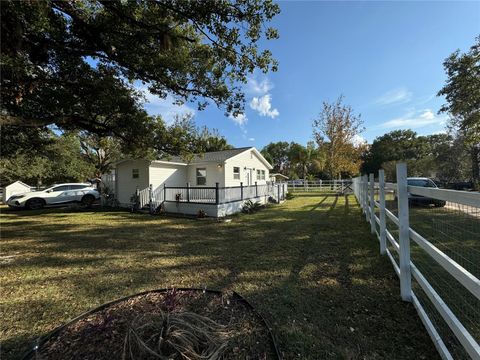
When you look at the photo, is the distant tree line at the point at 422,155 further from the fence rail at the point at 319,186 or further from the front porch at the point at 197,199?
the front porch at the point at 197,199

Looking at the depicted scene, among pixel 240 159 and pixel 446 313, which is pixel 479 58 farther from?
pixel 446 313

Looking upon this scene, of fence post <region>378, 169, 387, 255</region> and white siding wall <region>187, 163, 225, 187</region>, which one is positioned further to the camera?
white siding wall <region>187, 163, 225, 187</region>

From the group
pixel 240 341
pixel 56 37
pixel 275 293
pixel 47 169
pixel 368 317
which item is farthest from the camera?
pixel 47 169

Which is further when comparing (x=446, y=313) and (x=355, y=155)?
(x=355, y=155)

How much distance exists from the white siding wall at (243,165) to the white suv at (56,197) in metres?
9.28

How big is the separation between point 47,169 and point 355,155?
33.2 m

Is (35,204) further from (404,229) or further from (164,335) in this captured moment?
(404,229)

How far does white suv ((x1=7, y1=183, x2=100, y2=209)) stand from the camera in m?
15.2

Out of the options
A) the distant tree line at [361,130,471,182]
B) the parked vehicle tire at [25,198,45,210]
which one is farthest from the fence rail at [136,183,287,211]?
the distant tree line at [361,130,471,182]

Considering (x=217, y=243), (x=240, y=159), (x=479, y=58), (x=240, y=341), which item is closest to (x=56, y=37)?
(x=217, y=243)

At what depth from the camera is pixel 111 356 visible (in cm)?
217

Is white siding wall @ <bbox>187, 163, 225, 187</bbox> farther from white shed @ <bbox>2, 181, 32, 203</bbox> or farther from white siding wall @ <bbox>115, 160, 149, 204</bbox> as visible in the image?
white shed @ <bbox>2, 181, 32, 203</bbox>

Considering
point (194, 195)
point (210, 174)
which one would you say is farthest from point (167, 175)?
point (194, 195)

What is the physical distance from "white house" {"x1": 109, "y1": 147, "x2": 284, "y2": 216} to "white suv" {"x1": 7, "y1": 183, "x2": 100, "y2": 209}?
10.3 feet
